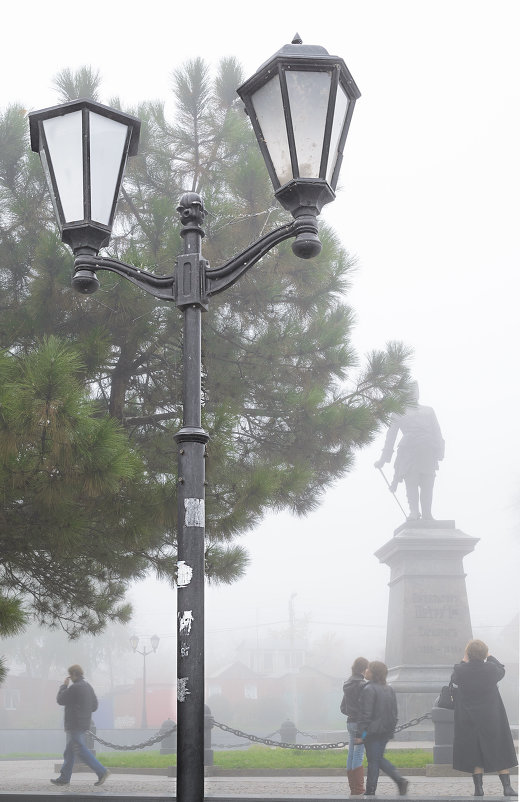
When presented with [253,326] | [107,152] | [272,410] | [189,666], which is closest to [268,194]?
[253,326]

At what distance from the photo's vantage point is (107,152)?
299 cm

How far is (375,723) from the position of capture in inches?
292

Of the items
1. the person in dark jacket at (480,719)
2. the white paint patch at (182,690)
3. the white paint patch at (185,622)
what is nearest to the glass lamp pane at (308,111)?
the white paint patch at (185,622)

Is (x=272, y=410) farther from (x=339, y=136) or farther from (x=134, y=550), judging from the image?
(x=339, y=136)

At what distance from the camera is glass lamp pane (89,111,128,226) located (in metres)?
2.96

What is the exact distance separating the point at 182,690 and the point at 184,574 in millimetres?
313

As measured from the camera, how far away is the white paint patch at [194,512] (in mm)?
2525

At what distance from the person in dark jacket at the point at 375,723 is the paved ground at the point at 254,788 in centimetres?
29

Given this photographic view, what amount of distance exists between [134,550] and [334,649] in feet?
134

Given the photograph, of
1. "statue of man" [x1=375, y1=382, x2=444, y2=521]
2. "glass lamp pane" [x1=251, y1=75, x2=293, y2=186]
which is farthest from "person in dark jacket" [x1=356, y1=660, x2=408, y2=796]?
"statue of man" [x1=375, y1=382, x2=444, y2=521]

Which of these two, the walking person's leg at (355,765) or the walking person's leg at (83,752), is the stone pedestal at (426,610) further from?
the walking person's leg at (83,752)

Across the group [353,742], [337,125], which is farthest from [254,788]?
[337,125]

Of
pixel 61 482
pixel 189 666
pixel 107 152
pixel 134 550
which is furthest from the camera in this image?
pixel 134 550

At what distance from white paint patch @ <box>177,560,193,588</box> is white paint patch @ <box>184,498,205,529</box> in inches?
4.6
